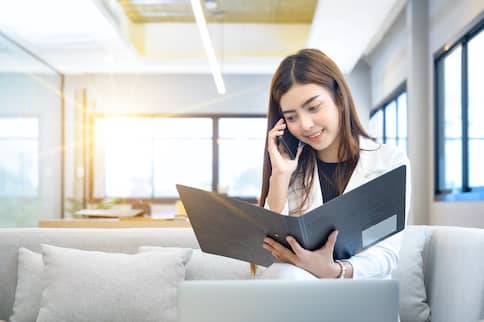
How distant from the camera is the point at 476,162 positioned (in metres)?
4.75

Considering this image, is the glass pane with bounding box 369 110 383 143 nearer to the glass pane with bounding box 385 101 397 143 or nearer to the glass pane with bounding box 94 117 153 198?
the glass pane with bounding box 385 101 397 143

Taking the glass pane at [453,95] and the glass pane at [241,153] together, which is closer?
the glass pane at [453,95]

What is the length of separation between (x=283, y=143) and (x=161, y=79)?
312 inches

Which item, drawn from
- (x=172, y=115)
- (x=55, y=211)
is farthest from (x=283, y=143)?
(x=172, y=115)

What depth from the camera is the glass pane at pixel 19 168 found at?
20.1ft

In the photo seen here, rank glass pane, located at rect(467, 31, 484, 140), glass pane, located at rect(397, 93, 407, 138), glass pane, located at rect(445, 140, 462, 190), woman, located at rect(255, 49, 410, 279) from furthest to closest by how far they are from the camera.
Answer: glass pane, located at rect(397, 93, 407, 138)
glass pane, located at rect(445, 140, 462, 190)
glass pane, located at rect(467, 31, 484, 140)
woman, located at rect(255, 49, 410, 279)

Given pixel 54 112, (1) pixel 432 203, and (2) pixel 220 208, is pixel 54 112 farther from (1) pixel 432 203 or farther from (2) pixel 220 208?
(2) pixel 220 208

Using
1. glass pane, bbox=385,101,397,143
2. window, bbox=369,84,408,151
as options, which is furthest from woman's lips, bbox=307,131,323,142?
glass pane, bbox=385,101,397,143

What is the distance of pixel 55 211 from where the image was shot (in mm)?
8297

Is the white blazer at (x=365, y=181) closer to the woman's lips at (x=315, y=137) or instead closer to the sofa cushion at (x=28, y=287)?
the woman's lips at (x=315, y=137)

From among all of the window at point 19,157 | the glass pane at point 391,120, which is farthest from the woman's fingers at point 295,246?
the glass pane at point 391,120

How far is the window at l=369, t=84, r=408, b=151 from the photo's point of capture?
7.21 m

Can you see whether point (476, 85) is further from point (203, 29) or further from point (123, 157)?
point (123, 157)

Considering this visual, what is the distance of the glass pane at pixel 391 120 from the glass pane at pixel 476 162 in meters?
2.87
